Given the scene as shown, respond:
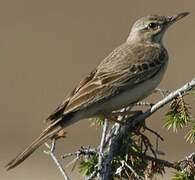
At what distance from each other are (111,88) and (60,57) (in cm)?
1608

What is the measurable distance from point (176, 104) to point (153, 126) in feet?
41.3

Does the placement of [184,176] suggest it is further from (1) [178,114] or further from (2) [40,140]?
(2) [40,140]

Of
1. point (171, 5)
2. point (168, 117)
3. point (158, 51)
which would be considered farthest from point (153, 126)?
point (168, 117)

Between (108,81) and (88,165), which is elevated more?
(108,81)

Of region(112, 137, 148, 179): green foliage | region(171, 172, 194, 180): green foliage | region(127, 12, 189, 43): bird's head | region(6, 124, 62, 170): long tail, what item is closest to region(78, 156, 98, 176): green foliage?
region(112, 137, 148, 179): green foliage

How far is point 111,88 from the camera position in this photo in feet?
23.1

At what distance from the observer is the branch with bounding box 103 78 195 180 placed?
5453 mm

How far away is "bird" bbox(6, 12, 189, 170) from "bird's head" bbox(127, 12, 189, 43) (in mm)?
379

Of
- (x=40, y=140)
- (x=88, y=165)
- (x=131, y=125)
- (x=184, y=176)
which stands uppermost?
(x=40, y=140)

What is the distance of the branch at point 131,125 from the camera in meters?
5.45

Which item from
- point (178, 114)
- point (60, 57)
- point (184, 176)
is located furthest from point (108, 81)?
point (60, 57)

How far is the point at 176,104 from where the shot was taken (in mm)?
5883

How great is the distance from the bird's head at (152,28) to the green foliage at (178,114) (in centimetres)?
245

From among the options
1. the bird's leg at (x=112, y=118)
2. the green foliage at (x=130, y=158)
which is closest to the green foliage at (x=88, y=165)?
the green foliage at (x=130, y=158)
